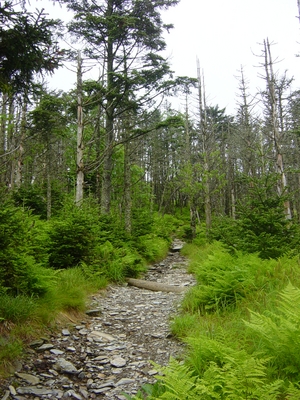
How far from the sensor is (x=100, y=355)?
15.5ft

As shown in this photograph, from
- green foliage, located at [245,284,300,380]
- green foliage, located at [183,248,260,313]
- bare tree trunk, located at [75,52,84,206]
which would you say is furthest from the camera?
bare tree trunk, located at [75,52,84,206]

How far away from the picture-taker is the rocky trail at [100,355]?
12.1 ft

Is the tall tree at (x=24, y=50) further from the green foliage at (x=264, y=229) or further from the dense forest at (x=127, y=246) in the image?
the green foliage at (x=264, y=229)

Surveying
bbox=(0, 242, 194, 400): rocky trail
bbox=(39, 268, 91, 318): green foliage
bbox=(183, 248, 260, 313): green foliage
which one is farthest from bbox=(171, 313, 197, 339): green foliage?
bbox=(39, 268, 91, 318): green foliage

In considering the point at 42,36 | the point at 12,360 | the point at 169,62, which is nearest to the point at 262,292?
the point at 12,360

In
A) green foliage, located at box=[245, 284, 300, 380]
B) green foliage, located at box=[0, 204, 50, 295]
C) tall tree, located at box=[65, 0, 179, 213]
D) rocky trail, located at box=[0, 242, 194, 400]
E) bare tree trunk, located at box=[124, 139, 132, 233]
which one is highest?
tall tree, located at box=[65, 0, 179, 213]

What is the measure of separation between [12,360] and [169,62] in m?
14.0

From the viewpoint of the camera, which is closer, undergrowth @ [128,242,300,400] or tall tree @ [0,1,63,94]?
undergrowth @ [128,242,300,400]

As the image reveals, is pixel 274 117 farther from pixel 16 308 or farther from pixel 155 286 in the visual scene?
pixel 16 308

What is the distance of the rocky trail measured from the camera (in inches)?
146

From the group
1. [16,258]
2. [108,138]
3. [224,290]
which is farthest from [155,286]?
[108,138]

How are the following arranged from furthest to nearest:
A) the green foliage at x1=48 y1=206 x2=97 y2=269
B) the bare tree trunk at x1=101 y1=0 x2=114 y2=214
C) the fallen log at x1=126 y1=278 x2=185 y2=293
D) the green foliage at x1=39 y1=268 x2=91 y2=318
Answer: the bare tree trunk at x1=101 y1=0 x2=114 y2=214 → the fallen log at x1=126 y1=278 x2=185 y2=293 → the green foliage at x1=48 y1=206 x2=97 y2=269 → the green foliage at x1=39 y1=268 x2=91 y2=318

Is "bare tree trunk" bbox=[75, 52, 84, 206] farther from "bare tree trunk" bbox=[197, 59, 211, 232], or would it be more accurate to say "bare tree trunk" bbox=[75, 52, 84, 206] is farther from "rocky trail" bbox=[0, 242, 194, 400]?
"bare tree trunk" bbox=[197, 59, 211, 232]

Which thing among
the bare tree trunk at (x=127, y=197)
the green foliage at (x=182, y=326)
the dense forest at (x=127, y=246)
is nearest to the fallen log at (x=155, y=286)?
the dense forest at (x=127, y=246)
